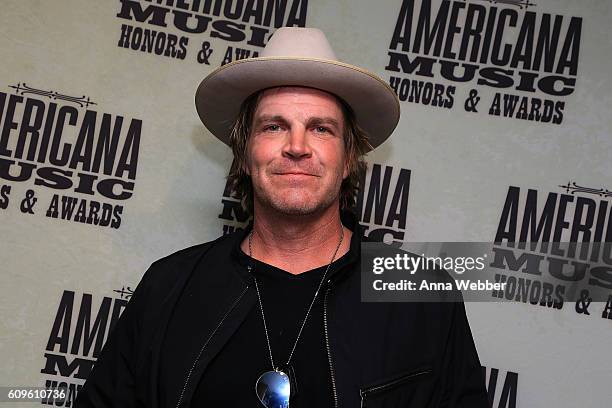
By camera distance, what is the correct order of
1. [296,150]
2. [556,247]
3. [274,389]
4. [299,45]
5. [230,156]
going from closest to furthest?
[274,389] < [296,150] < [299,45] < [556,247] < [230,156]

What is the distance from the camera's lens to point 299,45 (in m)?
1.99

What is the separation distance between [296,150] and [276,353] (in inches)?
20.8

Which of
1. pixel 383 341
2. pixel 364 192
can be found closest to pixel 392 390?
pixel 383 341

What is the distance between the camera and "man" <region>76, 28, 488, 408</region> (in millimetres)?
1821

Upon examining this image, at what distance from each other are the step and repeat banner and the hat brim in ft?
0.78

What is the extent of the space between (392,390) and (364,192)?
2.59ft

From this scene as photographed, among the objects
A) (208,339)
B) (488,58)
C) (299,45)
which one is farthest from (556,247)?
(208,339)

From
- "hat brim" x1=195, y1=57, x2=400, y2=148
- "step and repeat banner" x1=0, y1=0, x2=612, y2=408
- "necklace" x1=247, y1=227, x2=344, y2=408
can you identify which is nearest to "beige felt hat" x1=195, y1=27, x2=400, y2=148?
"hat brim" x1=195, y1=57, x2=400, y2=148

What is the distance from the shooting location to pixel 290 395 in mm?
1766

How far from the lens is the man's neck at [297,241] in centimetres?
199

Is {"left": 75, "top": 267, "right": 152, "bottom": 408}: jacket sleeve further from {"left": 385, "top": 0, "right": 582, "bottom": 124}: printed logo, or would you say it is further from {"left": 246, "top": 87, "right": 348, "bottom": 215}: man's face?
{"left": 385, "top": 0, "right": 582, "bottom": 124}: printed logo

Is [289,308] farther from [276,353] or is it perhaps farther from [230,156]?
[230,156]

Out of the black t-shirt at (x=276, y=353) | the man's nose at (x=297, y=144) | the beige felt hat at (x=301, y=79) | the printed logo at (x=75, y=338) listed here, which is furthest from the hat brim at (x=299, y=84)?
the printed logo at (x=75, y=338)

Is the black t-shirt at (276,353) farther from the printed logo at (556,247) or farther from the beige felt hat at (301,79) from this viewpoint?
the printed logo at (556,247)
